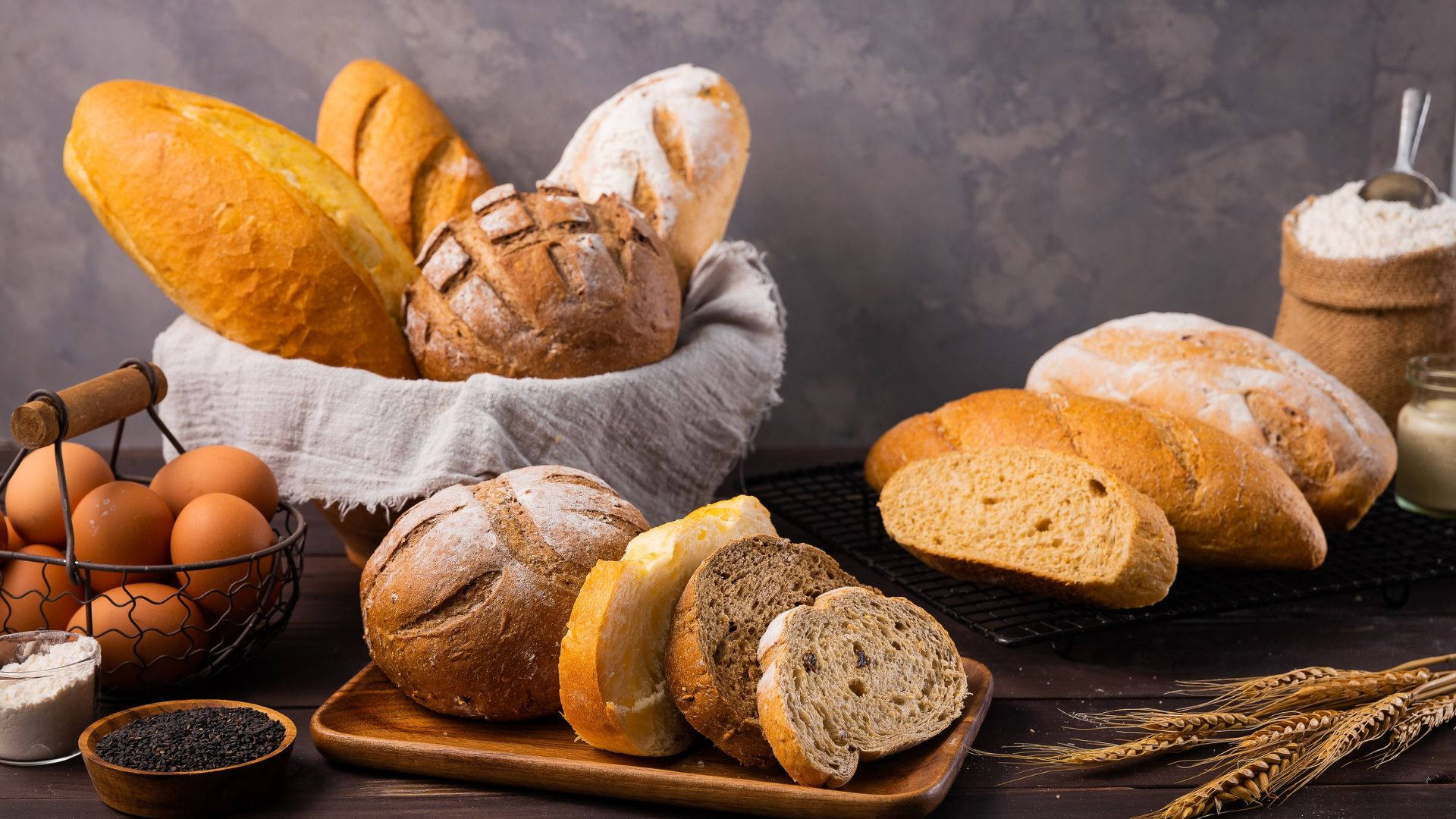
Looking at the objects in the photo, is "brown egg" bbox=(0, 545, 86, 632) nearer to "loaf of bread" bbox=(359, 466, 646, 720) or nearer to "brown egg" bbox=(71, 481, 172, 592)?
"brown egg" bbox=(71, 481, 172, 592)

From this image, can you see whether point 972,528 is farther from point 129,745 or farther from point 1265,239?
point 1265,239

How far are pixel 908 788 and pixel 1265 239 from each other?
178cm

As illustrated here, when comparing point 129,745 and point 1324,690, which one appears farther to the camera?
point 1324,690

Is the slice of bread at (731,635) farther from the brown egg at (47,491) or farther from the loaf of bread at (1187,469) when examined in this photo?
the brown egg at (47,491)

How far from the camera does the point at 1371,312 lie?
2.10 m

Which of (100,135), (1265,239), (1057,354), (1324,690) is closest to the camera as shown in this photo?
(1324,690)

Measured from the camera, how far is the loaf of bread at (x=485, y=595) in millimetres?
1261

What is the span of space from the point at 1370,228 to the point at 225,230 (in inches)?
73.5

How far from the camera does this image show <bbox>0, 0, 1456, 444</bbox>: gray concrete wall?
2.23m

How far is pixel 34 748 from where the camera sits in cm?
122

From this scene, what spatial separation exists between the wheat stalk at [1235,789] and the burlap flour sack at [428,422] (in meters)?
0.85

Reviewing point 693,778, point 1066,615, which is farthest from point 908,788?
point 1066,615

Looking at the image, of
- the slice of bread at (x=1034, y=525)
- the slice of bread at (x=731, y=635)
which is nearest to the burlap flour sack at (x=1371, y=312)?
the slice of bread at (x=1034, y=525)

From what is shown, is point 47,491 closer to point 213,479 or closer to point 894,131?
point 213,479
